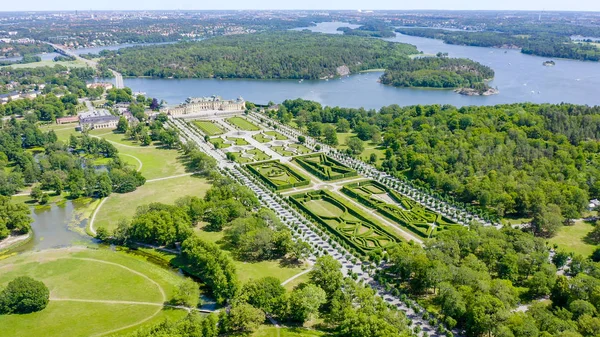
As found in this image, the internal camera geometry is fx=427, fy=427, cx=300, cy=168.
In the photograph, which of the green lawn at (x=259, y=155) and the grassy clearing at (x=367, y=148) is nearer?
the green lawn at (x=259, y=155)

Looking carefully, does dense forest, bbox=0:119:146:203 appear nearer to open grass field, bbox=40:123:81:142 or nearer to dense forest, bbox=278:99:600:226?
open grass field, bbox=40:123:81:142

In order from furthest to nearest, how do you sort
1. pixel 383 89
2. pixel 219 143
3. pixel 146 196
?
pixel 383 89 < pixel 219 143 < pixel 146 196

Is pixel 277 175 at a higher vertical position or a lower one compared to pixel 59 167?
lower

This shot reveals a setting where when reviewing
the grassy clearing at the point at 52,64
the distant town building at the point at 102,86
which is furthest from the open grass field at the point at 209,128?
the grassy clearing at the point at 52,64

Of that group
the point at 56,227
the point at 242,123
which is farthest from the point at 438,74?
the point at 56,227

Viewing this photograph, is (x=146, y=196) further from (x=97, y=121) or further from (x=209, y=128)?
(x=97, y=121)

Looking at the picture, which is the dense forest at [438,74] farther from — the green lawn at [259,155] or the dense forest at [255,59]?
the green lawn at [259,155]
